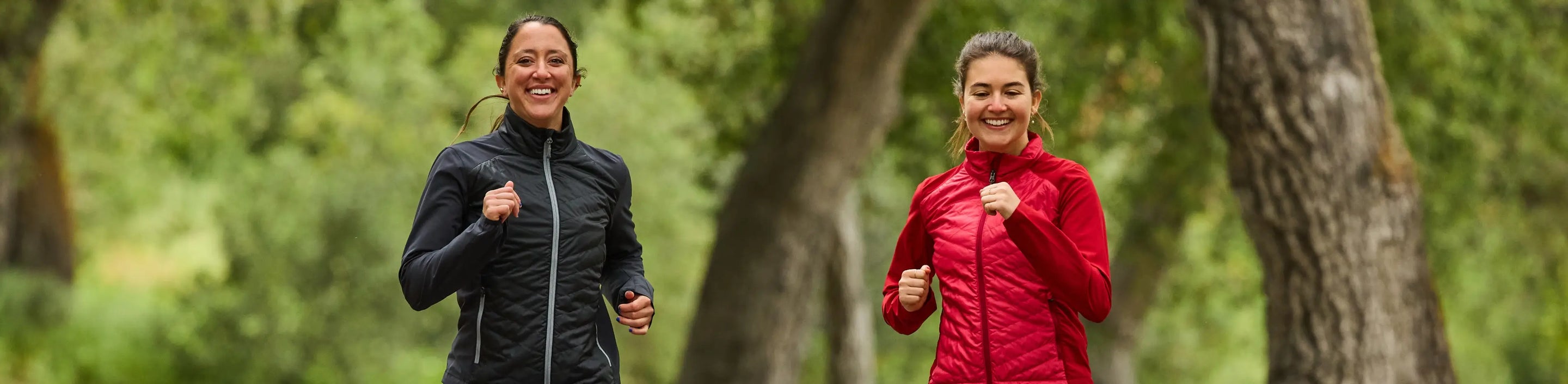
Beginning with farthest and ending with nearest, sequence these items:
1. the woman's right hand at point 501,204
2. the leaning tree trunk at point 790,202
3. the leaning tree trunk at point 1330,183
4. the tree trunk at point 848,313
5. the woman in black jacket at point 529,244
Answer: the tree trunk at point 848,313 < the leaning tree trunk at point 790,202 < the leaning tree trunk at point 1330,183 < the woman in black jacket at point 529,244 < the woman's right hand at point 501,204

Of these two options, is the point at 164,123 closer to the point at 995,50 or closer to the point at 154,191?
the point at 154,191

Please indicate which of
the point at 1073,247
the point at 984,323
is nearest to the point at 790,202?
the point at 984,323

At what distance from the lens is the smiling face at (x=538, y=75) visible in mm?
2943

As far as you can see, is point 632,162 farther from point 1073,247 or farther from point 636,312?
point 1073,247

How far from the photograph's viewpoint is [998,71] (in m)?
2.95

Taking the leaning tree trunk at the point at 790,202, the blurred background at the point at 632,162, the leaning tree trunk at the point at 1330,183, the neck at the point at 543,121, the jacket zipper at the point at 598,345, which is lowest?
the jacket zipper at the point at 598,345

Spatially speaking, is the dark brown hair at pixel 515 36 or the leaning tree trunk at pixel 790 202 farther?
the leaning tree trunk at pixel 790 202

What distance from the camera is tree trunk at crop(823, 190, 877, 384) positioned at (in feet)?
48.0

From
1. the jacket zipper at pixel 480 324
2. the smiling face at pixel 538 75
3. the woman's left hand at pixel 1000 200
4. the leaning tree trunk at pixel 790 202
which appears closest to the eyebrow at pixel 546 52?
the smiling face at pixel 538 75

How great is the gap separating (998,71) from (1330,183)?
3509 millimetres

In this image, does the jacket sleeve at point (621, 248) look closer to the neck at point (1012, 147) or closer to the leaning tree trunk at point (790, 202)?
the neck at point (1012, 147)

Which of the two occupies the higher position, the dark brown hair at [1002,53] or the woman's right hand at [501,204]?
the dark brown hair at [1002,53]

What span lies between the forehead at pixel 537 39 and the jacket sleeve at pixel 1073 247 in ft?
2.97

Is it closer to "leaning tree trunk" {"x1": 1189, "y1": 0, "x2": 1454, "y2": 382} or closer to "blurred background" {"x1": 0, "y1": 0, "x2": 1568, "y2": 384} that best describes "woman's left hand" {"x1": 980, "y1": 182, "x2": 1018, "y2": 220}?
"leaning tree trunk" {"x1": 1189, "y1": 0, "x2": 1454, "y2": 382}
